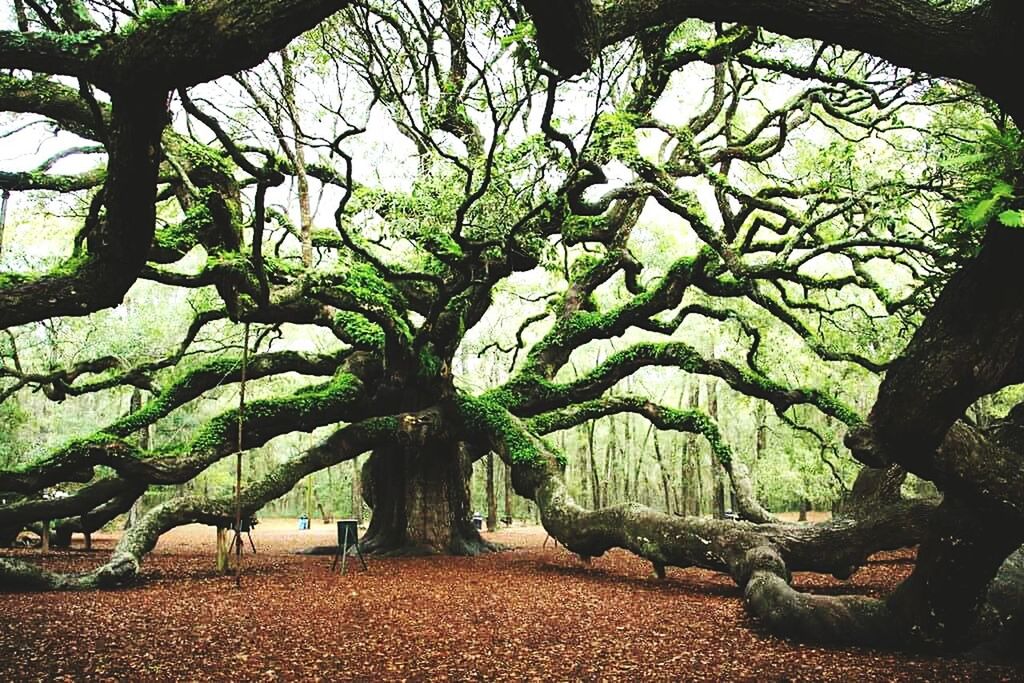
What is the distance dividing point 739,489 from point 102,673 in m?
9.41

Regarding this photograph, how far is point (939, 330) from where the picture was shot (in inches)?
151

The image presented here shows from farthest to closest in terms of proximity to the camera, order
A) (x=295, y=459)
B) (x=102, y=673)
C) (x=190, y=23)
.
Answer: (x=295, y=459)
(x=102, y=673)
(x=190, y=23)

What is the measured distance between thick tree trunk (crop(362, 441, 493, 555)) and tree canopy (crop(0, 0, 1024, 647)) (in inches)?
2.6

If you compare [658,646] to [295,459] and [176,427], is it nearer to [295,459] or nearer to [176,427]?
[295,459]

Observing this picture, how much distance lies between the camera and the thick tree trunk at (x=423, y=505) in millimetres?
13125

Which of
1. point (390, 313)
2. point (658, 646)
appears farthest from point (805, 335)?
point (658, 646)

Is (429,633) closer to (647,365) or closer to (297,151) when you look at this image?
(297,151)

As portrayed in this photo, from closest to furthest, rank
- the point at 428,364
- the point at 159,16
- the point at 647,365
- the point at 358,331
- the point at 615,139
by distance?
the point at 159,16
the point at 615,139
the point at 358,331
the point at 428,364
the point at 647,365

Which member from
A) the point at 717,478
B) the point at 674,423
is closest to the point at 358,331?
the point at 674,423

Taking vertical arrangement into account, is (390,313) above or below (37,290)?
above

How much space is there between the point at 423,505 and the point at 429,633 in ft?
24.7

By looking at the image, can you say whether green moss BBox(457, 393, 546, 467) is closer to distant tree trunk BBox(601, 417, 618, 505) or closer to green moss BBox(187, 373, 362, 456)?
green moss BBox(187, 373, 362, 456)

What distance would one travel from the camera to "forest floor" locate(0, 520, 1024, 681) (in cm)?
450

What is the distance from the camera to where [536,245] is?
8.88 m
